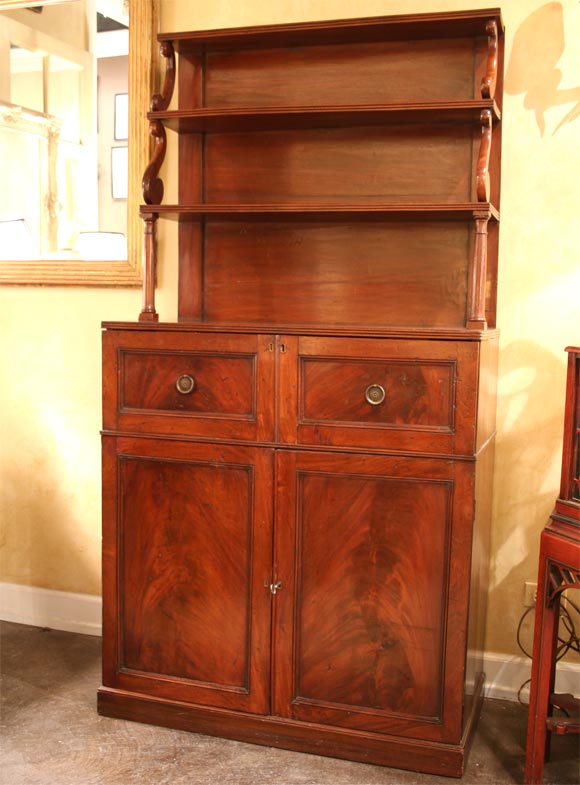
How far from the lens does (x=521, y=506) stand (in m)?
2.49

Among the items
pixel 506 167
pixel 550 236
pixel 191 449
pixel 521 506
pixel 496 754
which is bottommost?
pixel 496 754

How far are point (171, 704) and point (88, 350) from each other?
123 cm

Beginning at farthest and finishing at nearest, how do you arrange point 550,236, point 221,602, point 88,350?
point 88,350
point 550,236
point 221,602

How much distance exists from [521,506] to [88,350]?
1.54 m

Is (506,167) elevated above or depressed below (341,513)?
above

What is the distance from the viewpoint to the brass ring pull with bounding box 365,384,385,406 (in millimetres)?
2029

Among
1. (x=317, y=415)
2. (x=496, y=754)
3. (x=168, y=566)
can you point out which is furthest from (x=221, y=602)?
(x=496, y=754)

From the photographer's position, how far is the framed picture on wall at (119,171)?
2.76m

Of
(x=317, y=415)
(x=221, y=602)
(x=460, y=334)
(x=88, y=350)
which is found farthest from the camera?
(x=88, y=350)

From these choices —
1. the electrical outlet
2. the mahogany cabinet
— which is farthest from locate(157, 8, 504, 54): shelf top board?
the electrical outlet

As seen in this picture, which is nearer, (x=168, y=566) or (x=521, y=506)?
(x=168, y=566)

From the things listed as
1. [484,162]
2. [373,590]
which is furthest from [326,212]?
[373,590]

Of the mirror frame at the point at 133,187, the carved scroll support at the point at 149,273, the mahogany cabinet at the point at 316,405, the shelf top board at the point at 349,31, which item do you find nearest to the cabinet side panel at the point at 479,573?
the mahogany cabinet at the point at 316,405

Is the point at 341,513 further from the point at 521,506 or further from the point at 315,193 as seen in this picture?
the point at 315,193
